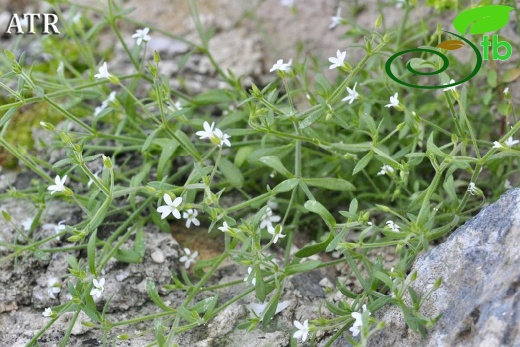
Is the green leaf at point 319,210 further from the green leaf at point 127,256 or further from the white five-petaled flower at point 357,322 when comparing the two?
the green leaf at point 127,256

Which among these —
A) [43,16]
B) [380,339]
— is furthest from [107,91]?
[380,339]

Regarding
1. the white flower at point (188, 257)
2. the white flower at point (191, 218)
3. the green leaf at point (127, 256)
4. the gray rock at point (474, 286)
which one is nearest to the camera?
the gray rock at point (474, 286)

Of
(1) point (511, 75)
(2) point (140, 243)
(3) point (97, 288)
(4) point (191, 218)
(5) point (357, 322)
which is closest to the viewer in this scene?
(5) point (357, 322)

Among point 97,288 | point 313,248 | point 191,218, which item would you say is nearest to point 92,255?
point 97,288

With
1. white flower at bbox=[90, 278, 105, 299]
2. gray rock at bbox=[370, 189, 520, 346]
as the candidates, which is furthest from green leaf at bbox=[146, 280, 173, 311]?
gray rock at bbox=[370, 189, 520, 346]

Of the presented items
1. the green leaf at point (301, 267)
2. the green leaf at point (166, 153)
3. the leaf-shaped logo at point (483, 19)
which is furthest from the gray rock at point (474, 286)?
the green leaf at point (166, 153)

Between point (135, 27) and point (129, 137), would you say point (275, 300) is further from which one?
point (135, 27)

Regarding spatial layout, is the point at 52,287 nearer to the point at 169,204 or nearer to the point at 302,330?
the point at 169,204
